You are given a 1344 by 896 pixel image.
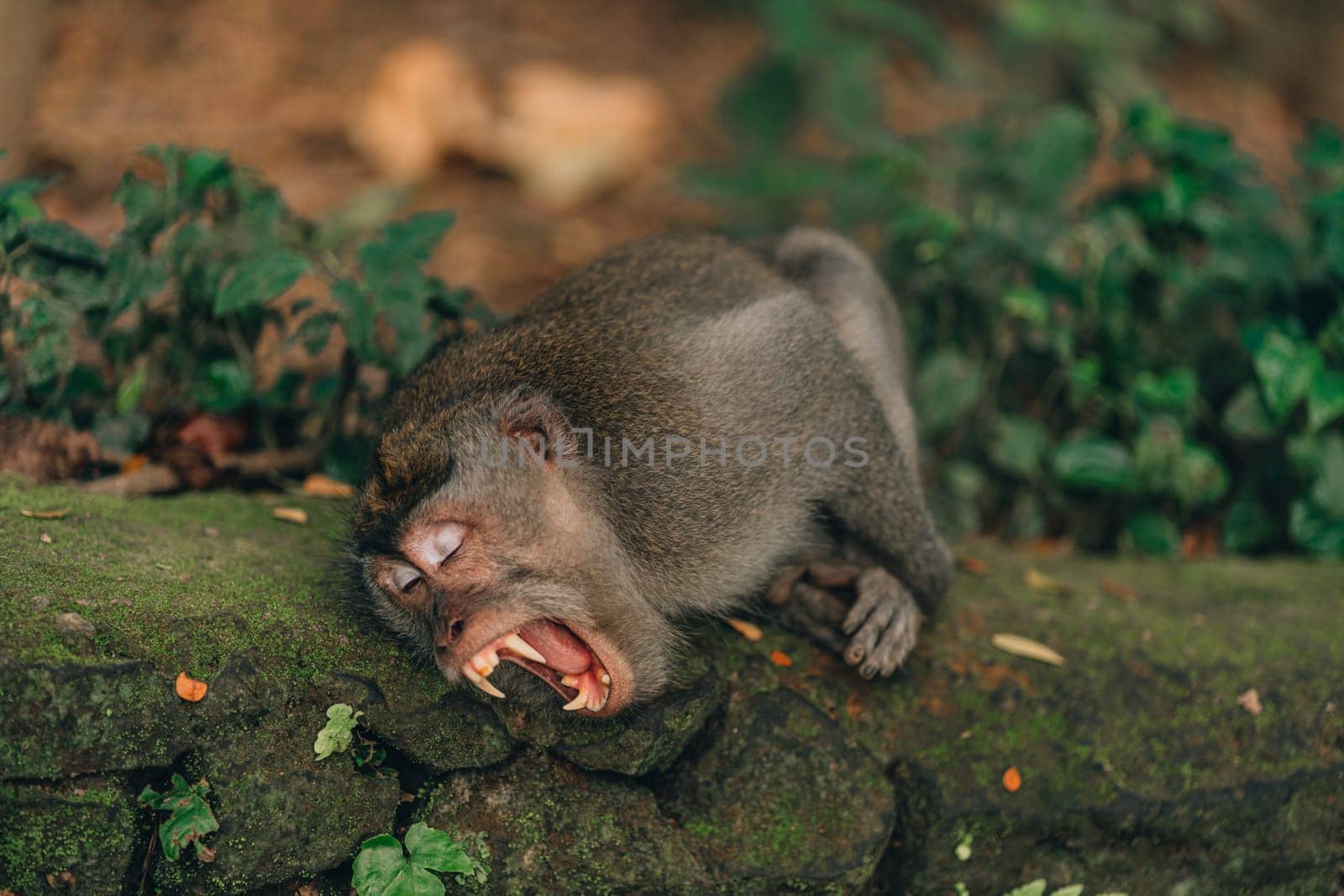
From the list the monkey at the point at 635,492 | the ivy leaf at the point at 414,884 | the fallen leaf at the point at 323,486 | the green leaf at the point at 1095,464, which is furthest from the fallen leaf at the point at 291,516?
the green leaf at the point at 1095,464

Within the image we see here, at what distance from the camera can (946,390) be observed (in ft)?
18.4

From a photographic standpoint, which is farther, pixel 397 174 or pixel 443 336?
pixel 397 174

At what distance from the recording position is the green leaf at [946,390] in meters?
5.60

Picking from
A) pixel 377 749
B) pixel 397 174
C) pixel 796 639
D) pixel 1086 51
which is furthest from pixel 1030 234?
pixel 397 174

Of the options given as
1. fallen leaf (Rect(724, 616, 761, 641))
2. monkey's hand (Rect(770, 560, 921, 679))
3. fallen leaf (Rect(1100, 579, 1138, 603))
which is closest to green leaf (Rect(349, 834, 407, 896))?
fallen leaf (Rect(724, 616, 761, 641))

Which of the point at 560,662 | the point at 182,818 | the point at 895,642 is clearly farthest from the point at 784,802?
the point at 182,818

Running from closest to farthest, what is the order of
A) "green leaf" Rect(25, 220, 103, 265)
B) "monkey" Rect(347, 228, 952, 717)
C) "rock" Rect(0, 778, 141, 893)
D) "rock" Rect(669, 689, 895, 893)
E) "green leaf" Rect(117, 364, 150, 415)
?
"rock" Rect(0, 778, 141, 893), "monkey" Rect(347, 228, 952, 717), "rock" Rect(669, 689, 895, 893), "green leaf" Rect(25, 220, 103, 265), "green leaf" Rect(117, 364, 150, 415)

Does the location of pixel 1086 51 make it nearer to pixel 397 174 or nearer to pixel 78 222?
pixel 397 174

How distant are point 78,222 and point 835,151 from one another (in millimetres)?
5674

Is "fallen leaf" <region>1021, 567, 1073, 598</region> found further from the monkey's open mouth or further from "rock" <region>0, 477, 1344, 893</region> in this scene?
the monkey's open mouth

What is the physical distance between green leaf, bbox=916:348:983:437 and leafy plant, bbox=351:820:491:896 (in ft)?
11.0

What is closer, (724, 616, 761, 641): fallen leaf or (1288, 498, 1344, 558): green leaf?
(724, 616, 761, 641): fallen leaf

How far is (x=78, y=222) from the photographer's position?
7.21 metres

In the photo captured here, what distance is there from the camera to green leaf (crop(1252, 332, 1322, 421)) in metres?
5.05
